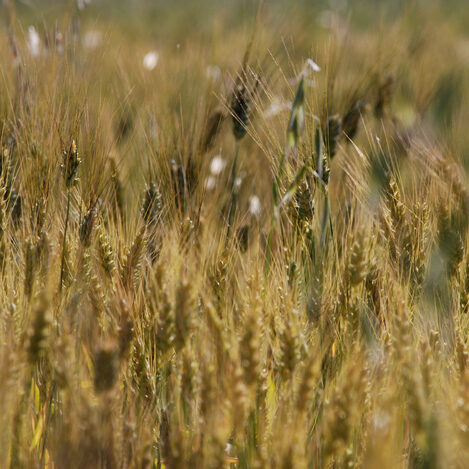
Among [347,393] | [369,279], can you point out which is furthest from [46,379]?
[369,279]

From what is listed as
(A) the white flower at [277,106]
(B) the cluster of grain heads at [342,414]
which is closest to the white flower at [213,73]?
(A) the white flower at [277,106]

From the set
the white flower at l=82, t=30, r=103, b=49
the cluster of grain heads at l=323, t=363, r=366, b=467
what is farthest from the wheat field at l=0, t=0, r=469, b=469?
the white flower at l=82, t=30, r=103, b=49

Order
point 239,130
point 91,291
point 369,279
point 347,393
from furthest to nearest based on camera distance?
point 239,130 → point 369,279 → point 91,291 → point 347,393

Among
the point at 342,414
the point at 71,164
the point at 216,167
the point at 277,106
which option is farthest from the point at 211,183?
the point at 342,414

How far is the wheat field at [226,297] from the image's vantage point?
0.84 meters

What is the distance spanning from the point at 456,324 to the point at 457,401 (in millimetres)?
259

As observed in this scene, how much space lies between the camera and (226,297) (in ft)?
3.85

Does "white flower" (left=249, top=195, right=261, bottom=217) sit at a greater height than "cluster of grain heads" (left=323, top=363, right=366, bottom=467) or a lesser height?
greater

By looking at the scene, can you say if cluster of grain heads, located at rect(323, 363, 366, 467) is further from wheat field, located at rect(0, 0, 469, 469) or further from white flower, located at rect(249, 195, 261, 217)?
white flower, located at rect(249, 195, 261, 217)

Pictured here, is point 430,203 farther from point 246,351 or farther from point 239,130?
point 246,351

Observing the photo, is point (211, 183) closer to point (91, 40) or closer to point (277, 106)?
point (277, 106)

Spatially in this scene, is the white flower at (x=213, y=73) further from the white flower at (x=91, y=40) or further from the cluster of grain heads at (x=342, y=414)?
the cluster of grain heads at (x=342, y=414)

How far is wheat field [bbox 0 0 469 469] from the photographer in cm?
84

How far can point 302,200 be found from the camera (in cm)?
127
